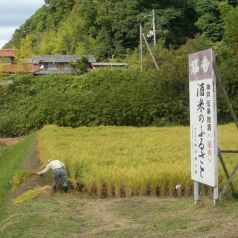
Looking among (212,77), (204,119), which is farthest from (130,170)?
(212,77)

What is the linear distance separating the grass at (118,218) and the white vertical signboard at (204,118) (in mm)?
505

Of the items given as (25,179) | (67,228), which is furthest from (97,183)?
(67,228)

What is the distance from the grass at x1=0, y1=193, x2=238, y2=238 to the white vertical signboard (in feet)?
1.66

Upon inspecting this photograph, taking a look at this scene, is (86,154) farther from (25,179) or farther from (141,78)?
(141,78)

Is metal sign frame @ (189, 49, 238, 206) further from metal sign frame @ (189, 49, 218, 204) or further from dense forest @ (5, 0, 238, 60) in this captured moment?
dense forest @ (5, 0, 238, 60)

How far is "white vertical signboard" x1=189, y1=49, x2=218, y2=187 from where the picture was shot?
7066 mm

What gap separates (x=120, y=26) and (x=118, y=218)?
56.1m

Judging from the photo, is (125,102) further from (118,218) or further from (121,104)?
(118,218)

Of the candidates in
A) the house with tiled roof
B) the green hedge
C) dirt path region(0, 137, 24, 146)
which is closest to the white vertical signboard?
dirt path region(0, 137, 24, 146)

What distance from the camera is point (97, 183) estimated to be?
9492mm

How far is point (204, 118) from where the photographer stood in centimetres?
728

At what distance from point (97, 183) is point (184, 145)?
7.08 meters

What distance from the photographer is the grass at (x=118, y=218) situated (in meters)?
6.07

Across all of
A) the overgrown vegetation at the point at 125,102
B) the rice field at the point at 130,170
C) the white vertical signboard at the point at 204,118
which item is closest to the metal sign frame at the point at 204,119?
the white vertical signboard at the point at 204,118
